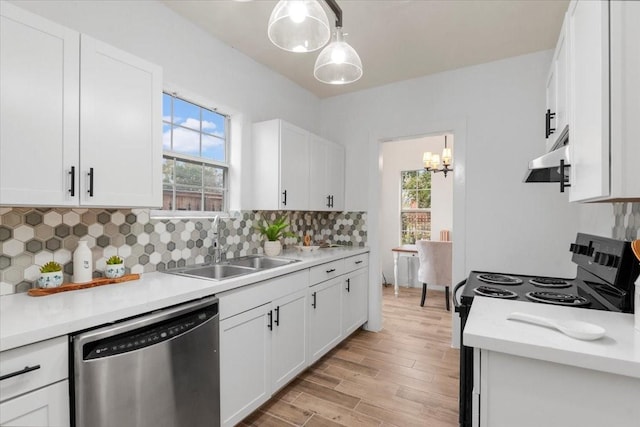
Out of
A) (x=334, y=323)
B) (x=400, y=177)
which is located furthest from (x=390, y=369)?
(x=400, y=177)

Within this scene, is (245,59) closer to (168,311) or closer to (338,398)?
(168,311)

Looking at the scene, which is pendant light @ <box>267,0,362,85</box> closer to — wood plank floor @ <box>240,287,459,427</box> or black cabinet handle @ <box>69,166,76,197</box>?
black cabinet handle @ <box>69,166,76,197</box>

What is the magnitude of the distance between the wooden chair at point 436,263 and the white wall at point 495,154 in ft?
3.92

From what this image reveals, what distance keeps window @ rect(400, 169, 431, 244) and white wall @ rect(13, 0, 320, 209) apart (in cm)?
298

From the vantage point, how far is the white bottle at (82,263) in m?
1.64

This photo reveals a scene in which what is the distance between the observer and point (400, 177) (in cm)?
583

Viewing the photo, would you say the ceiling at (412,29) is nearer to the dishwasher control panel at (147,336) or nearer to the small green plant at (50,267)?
the small green plant at (50,267)

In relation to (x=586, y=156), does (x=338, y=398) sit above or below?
below

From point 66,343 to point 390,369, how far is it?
232cm

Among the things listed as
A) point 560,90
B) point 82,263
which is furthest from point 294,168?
point 560,90

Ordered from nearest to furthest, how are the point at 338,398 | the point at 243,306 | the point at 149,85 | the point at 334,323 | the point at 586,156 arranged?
the point at 586,156, the point at 149,85, the point at 243,306, the point at 338,398, the point at 334,323

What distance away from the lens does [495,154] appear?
2.94 meters

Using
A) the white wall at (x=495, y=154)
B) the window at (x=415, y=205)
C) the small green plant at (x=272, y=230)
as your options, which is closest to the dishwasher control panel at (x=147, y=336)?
the small green plant at (x=272, y=230)

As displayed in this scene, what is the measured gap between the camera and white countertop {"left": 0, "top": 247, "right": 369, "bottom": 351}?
106 cm
